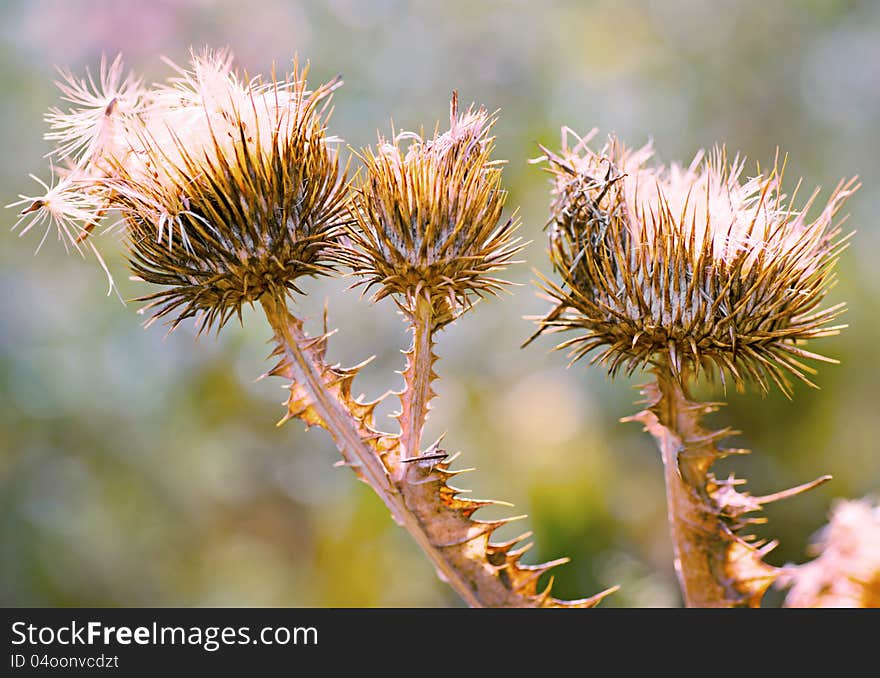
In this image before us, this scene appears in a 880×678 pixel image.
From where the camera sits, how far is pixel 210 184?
1994 mm

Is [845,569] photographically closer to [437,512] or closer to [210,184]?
[437,512]

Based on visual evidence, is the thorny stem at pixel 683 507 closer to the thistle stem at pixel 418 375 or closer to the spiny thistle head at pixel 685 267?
the spiny thistle head at pixel 685 267

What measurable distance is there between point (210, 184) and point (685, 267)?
1.06m

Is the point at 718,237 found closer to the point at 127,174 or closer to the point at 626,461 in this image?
the point at 127,174

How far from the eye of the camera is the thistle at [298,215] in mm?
1998

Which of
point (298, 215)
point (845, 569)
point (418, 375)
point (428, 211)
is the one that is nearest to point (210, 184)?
point (298, 215)

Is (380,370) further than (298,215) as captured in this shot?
Yes

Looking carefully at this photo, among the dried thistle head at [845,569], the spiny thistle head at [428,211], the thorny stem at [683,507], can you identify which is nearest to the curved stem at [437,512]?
the spiny thistle head at [428,211]

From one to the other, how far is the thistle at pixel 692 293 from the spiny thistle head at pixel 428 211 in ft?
0.66

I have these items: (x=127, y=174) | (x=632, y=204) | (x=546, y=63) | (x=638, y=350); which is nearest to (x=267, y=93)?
(x=127, y=174)

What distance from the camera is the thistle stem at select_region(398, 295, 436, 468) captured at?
2098mm

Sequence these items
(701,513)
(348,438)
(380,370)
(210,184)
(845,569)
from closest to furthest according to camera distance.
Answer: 1. (210,184)
2. (348,438)
3. (701,513)
4. (845,569)
5. (380,370)

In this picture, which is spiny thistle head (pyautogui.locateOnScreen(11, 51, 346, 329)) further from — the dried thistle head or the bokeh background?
the bokeh background

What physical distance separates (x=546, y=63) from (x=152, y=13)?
111 inches
